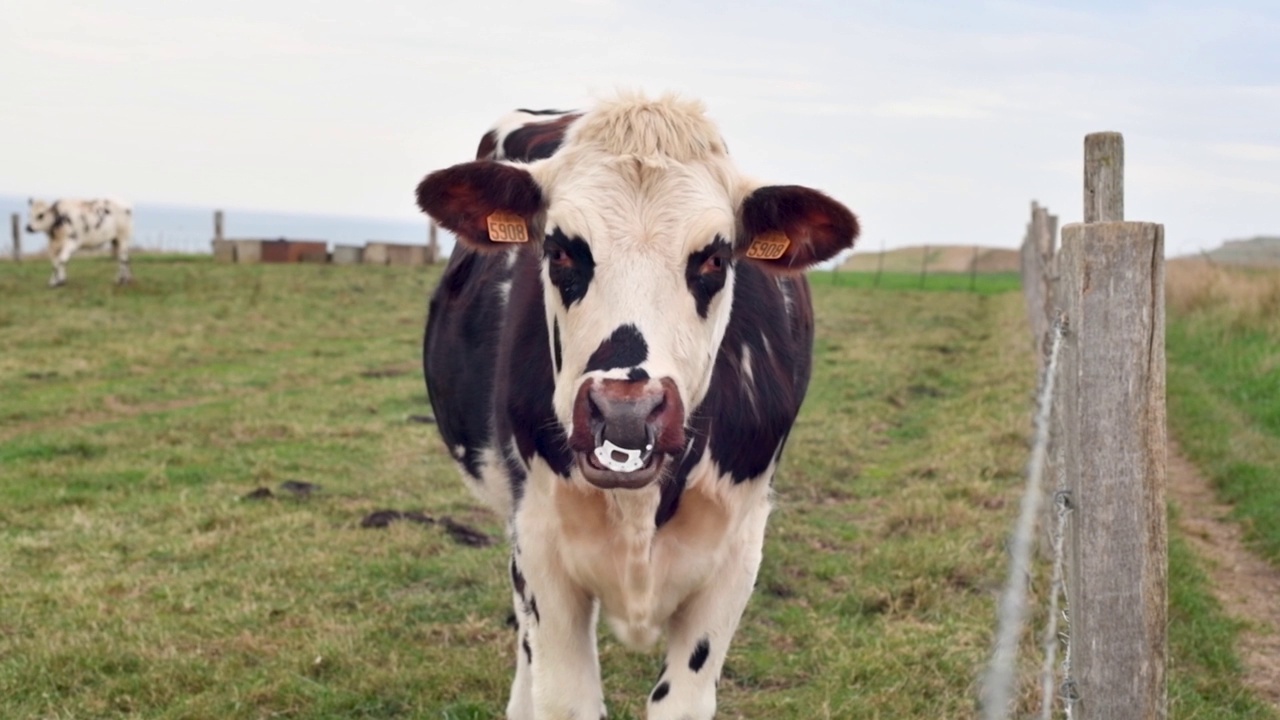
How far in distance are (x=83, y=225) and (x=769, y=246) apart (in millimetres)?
22842

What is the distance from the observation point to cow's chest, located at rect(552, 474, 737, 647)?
3732 mm

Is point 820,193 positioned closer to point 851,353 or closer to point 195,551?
point 195,551

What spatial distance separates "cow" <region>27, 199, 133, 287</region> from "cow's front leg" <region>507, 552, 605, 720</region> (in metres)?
20.4

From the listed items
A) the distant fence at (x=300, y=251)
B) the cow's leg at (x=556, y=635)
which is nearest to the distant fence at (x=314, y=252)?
the distant fence at (x=300, y=251)

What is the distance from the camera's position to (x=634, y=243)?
11.0 feet

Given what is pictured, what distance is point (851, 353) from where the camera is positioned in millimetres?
16344

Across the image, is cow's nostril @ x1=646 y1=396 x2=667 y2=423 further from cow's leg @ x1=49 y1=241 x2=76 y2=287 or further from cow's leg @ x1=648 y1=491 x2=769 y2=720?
cow's leg @ x1=49 y1=241 x2=76 y2=287

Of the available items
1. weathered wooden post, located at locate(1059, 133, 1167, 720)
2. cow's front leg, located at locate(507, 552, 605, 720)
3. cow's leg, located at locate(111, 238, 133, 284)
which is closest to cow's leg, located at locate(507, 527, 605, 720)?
cow's front leg, located at locate(507, 552, 605, 720)

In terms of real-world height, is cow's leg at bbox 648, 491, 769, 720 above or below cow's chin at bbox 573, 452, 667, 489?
below

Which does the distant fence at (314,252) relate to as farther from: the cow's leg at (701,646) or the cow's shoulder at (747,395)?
the cow's leg at (701,646)

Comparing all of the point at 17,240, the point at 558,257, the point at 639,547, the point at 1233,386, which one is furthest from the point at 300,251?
the point at 558,257

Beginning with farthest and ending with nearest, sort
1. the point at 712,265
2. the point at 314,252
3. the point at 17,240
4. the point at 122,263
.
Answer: the point at 314,252 < the point at 17,240 < the point at 122,263 < the point at 712,265

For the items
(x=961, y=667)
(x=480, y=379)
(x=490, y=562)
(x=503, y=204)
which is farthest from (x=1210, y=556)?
(x=503, y=204)

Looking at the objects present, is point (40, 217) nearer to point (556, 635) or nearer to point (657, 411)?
point (556, 635)
